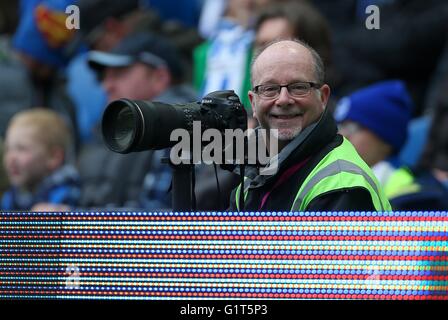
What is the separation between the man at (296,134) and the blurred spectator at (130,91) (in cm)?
271

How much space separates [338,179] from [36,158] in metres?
3.65

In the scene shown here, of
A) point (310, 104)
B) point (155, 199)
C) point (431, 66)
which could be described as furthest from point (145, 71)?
point (310, 104)

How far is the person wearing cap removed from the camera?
20.0ft

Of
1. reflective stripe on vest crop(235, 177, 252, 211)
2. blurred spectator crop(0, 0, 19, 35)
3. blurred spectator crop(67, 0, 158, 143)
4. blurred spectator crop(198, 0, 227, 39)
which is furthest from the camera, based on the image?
blurred spectator crop(0, 0, 19, 35)

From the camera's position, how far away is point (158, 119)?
11.5 feet

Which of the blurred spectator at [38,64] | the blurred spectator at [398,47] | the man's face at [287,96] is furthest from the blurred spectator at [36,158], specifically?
the man's face at [287,96]

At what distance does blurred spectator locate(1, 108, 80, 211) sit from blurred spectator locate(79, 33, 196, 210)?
153mm

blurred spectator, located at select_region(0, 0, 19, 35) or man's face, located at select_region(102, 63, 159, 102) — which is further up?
blurred spectator, located at select_region(0, 0, 19, 35)

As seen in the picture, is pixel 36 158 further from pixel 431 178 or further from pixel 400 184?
pixel 431 178

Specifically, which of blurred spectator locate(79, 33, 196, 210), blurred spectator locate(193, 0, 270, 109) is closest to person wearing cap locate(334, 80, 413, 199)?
blurred spectator locate(193, 0, 270, 109)

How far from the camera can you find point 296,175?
3.76m

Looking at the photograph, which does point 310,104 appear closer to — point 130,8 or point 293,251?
point 293,251

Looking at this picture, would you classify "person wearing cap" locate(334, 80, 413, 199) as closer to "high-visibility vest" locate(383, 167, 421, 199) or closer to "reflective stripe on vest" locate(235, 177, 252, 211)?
"high-visibility vest" locate(383, 167, 421, 199)

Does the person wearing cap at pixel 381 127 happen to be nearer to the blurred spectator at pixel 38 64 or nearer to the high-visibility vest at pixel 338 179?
the high-visibility vest at pixel 338 179
